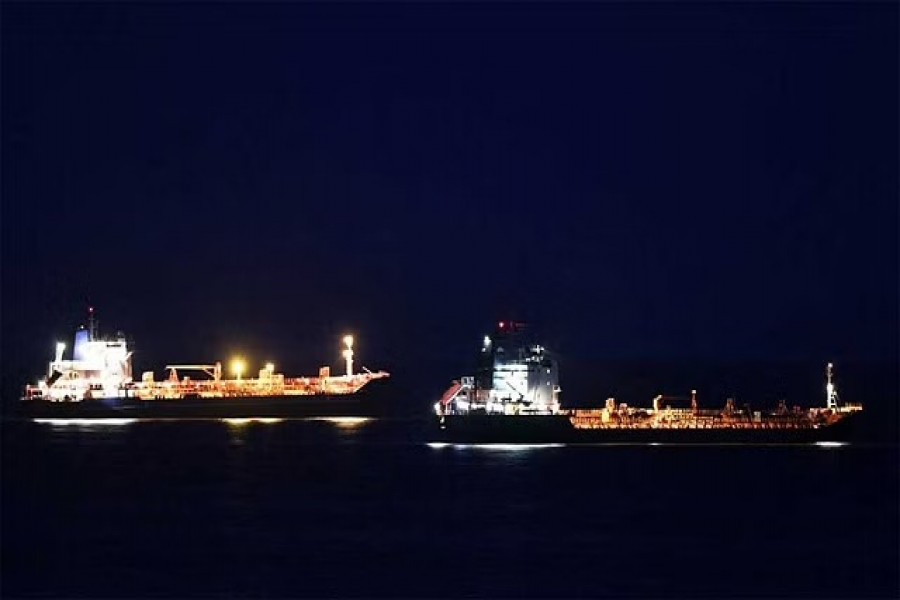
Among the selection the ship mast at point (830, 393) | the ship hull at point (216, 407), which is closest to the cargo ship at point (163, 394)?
the ship hull at point (216, 407)

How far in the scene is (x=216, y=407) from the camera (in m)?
105

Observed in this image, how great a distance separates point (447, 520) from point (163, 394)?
2265 inches

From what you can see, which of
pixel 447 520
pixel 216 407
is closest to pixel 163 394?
pixel 216 407

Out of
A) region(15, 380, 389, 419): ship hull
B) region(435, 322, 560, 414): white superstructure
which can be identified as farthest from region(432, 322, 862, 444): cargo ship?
region(15, 380, 389, 419): ship hull

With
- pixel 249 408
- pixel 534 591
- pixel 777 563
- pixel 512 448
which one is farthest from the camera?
pixel 249 408

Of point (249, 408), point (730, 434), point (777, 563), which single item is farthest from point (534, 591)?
point (249, 408)

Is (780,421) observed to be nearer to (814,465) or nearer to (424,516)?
(814,465)

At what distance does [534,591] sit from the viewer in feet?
132

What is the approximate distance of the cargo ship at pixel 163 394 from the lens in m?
102

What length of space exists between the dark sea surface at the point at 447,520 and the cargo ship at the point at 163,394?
76.1ft

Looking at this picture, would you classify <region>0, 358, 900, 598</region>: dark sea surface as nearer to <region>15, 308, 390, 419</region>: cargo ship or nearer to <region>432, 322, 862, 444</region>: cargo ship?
<region>432, 322, 862, 444</region>: cargo ship

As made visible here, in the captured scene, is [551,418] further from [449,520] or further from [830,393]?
[449,520]

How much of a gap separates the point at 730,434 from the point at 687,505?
19961 mm

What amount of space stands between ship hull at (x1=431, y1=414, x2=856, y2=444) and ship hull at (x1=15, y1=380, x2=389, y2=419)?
32.3 metres
